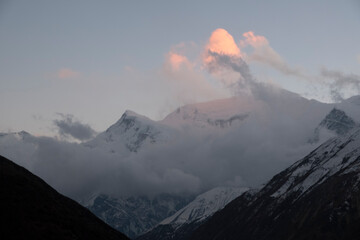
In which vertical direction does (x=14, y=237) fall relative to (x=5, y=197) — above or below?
below

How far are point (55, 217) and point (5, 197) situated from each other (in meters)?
18.7

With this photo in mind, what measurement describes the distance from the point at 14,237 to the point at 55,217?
30.8 meters

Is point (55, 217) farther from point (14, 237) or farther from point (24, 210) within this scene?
Answer: point (14, 237)

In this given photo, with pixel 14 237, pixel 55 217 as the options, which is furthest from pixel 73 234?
pixel 14 237

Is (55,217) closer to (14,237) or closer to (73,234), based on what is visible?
(73,234)

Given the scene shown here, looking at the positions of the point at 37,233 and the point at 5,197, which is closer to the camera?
the point at 37,233

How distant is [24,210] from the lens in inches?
7564

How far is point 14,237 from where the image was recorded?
169 metres

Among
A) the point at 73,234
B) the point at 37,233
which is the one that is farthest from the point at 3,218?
the point at 73,234

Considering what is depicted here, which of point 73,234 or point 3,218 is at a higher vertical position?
point 3,218

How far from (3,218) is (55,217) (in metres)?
23.7

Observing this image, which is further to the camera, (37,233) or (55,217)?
(55,217)

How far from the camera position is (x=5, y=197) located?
649 feet

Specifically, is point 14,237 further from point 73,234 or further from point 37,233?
point 73,234
